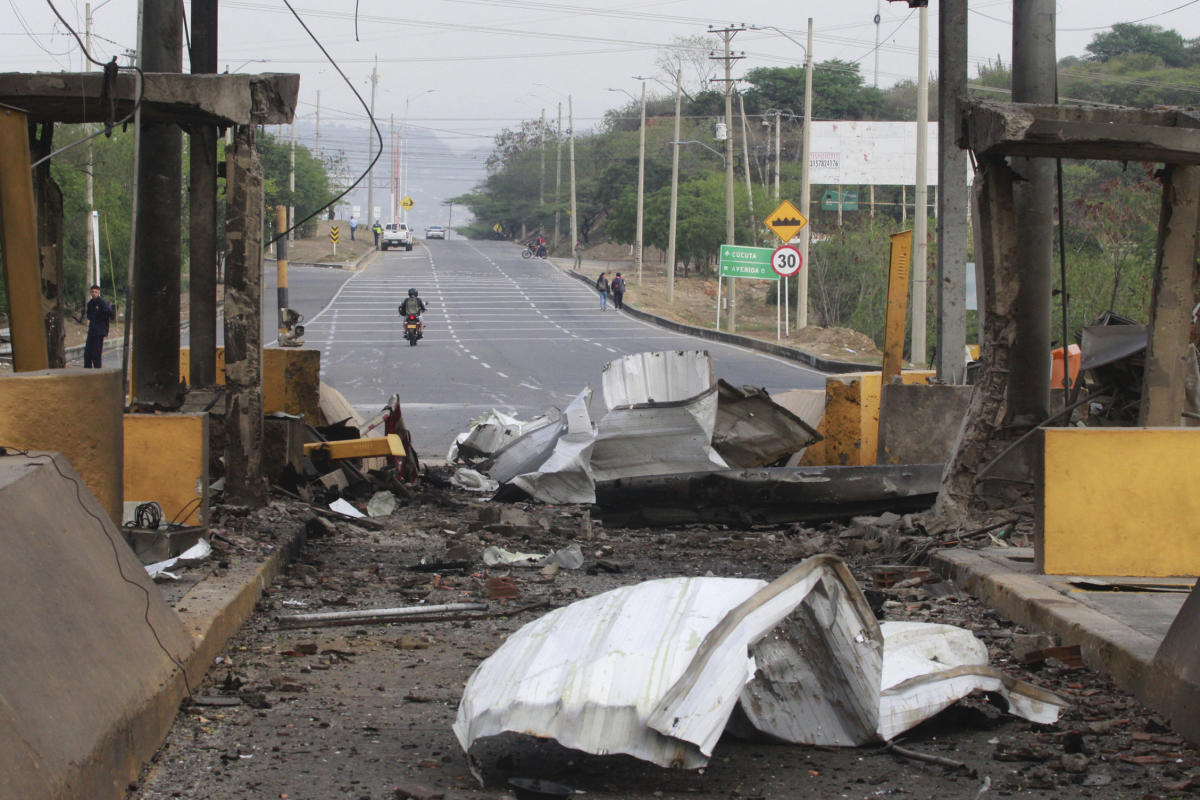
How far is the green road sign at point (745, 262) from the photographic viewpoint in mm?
42125

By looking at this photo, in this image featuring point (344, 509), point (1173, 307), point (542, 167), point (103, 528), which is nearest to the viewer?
point (103, 528)

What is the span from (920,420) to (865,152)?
2162 inches

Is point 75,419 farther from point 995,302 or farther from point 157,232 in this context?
point 995,302

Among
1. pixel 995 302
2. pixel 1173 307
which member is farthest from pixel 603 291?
pixel 1173 307

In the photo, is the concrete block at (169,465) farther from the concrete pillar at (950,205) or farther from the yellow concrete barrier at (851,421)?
the concrete pillar at (950,205)

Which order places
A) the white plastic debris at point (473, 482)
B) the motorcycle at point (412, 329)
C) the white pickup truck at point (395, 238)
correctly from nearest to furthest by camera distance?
the white plastic debris at point (473, 482) < the motorcycle at point (412, 329) < the white pickup truck at point (395, 238)

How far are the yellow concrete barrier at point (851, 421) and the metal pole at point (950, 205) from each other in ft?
5.12

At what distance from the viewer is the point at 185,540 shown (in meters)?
7.29

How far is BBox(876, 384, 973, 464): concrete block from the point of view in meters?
10.9

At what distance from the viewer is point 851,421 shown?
1191 cm

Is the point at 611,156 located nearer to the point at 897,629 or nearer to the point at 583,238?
the point at 583,238

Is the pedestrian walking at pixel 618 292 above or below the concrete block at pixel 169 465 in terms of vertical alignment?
above

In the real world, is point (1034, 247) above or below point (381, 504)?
above

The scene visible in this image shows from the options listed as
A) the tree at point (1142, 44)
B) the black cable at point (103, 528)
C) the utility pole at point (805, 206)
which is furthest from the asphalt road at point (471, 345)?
the tree at point (1142, 44)
